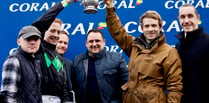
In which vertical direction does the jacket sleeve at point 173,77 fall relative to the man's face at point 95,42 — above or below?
below

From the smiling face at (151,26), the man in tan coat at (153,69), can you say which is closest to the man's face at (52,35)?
the man in tan coat at (153,69)

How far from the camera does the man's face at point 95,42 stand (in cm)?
364

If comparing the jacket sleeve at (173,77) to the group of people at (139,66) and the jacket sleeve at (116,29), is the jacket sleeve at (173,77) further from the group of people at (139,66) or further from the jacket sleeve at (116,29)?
the jacket sleeve at (116,29)

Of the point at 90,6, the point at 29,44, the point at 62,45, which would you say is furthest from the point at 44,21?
the point at 62,45

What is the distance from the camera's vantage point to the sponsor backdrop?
4.48 m

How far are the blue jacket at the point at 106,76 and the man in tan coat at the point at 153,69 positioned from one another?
19.6 inches

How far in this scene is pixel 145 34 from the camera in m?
3.02

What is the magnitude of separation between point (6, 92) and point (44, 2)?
2462 millimetres

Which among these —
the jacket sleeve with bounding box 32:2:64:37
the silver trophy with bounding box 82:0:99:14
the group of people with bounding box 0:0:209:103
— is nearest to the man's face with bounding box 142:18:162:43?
the group of people with bounding box 0:0:209:103

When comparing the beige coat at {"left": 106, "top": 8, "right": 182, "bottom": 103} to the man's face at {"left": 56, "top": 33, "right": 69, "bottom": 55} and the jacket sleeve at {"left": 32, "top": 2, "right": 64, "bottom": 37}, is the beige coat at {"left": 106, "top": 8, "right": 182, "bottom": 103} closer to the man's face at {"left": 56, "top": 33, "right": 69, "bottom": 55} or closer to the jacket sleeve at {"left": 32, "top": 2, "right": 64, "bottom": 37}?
the jacket sleeve at {"left": 32, "top": 2, "right": 64, "bottom": 37}

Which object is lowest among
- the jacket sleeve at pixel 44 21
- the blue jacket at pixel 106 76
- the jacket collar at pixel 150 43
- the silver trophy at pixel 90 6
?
the blue jacket at pixel 106 76

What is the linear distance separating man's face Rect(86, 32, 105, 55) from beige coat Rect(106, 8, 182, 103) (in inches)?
27.2

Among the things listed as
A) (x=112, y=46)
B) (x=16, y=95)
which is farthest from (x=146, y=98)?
(x=112, y=46)

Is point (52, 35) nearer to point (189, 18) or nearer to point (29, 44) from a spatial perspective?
point (29, 44)
